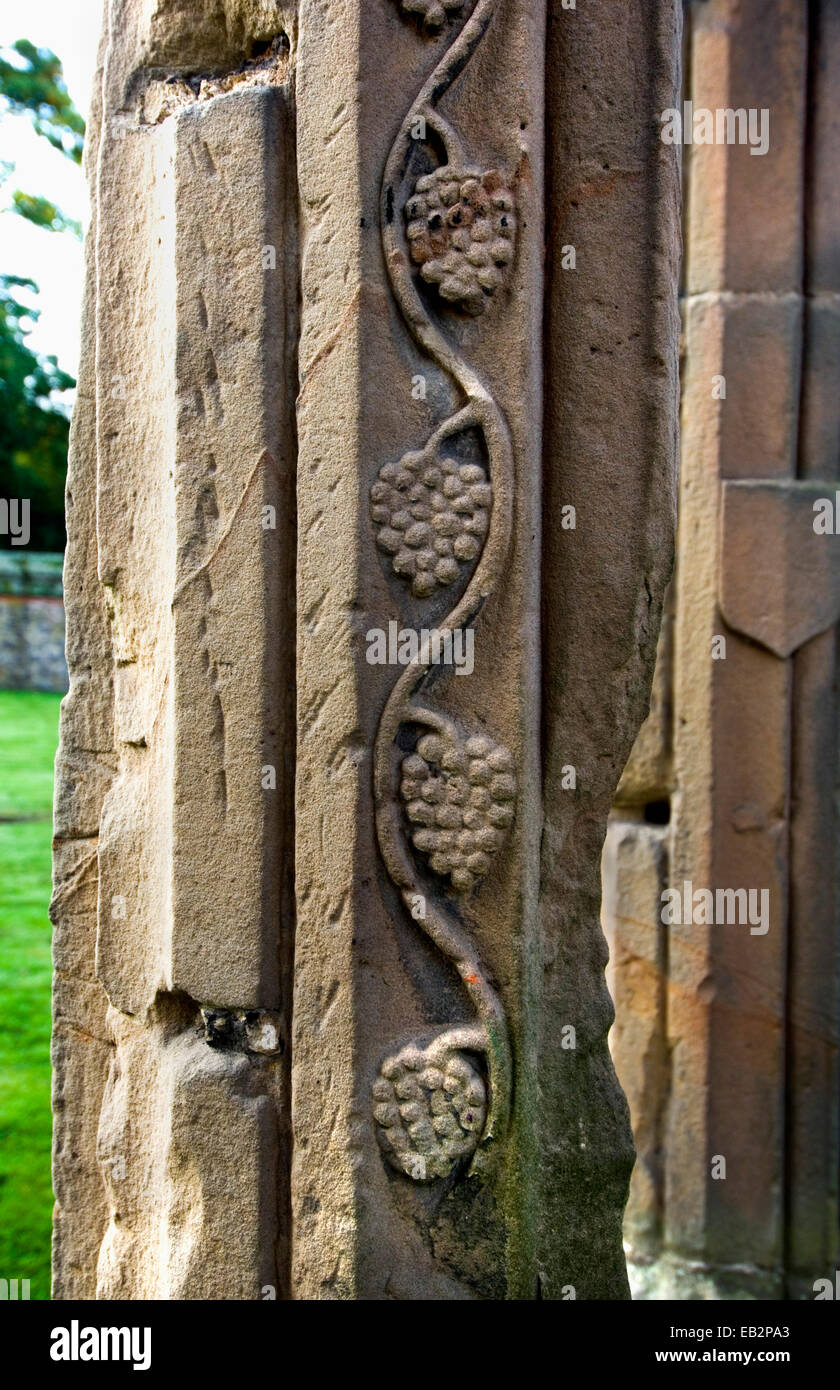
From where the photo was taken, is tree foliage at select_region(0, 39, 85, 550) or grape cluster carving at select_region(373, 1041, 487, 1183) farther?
tree foliage at select_region(0, 39, 85, 550)

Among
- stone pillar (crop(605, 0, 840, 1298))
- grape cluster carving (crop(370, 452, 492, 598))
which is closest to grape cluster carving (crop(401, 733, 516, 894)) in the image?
grape cluster carving (crop(370, 452, 492, 598))

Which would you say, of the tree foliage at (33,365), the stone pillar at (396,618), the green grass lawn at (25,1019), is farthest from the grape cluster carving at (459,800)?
the tree foliage at (33,365)

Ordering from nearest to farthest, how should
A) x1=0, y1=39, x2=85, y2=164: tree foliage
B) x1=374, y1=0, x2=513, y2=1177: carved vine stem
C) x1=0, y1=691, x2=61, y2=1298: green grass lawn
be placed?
x1=374, y1=0, x2=513, y2=1177: carved vine stem < x1=0, y1=691, x2=61, y2=1298: green grass lawn < x1=0, y1=39, x2=85, y2=164: tree foliage

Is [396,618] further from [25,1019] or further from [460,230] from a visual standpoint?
[25,1019]

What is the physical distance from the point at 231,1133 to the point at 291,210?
1224 millimetres

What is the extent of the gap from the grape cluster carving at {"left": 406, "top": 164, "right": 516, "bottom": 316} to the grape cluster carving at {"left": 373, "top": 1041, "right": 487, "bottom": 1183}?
3.20 feet

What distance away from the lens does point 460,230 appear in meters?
1.37

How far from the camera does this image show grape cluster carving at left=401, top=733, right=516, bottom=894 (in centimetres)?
138

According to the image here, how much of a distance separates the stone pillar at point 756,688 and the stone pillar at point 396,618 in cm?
113

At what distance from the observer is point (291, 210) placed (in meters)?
1.42

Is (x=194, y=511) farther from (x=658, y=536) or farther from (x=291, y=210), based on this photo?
(x=658, y=536)

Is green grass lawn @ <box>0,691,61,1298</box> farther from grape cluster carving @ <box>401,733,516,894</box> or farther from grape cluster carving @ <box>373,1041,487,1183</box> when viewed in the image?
grape cluster carving @ <box>401,733,516,894</box>

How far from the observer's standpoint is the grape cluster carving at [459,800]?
1377mm
